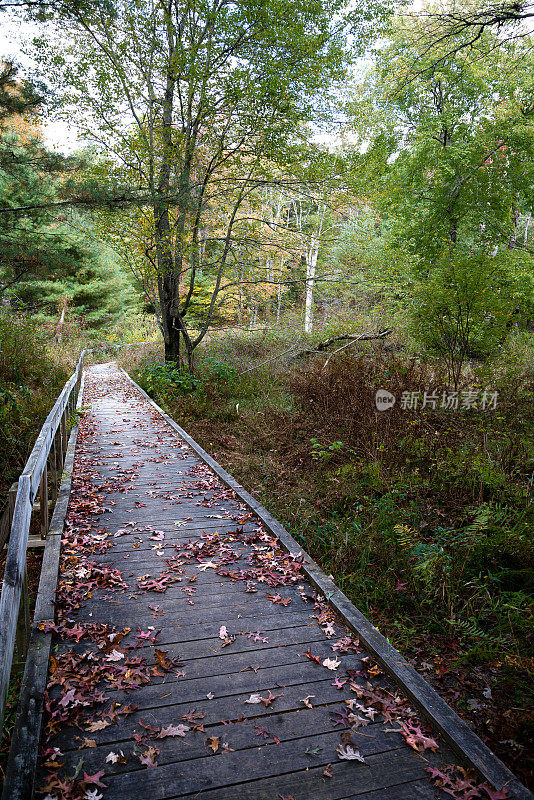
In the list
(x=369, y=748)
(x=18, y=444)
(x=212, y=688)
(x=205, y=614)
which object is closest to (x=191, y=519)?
(x=205, y=614)

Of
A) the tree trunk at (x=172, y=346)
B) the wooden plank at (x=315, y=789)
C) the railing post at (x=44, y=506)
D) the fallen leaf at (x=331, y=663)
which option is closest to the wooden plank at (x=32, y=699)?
the railing post at (x=44, y=506)

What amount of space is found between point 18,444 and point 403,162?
50.3 feet

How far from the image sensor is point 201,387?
1252cm

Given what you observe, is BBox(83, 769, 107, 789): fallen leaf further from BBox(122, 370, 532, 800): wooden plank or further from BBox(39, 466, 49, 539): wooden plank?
BBox(39, 466, 49, 539): wooden plank

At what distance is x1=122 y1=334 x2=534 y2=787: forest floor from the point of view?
3400 millimetres

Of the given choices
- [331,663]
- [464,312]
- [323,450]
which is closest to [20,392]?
[323,450]

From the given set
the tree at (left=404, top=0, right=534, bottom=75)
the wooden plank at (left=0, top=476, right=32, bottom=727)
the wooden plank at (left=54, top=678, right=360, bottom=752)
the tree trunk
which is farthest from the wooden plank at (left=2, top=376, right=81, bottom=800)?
the tree trunk

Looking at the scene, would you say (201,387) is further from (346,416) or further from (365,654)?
(365,654)

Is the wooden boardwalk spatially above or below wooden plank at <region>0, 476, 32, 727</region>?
below

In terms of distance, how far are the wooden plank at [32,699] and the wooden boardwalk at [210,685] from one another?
0.24 feet

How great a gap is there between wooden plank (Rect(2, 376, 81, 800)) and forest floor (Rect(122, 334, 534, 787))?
101 inches

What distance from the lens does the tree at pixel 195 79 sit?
9875 millimetres

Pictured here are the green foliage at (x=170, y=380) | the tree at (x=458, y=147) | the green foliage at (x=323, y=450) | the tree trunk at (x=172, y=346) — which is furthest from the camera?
the tree trunk at (x=172, y=346)

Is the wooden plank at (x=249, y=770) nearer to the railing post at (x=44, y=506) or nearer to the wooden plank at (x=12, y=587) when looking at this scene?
the wooden plank at (x=12, y=587)
